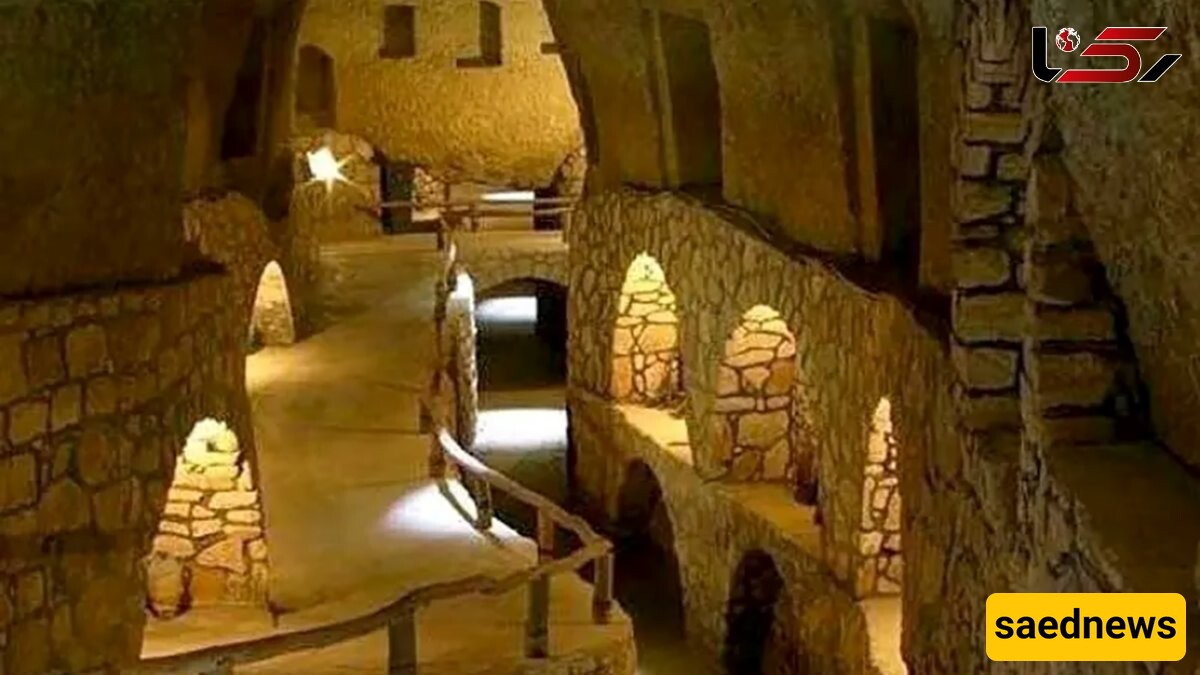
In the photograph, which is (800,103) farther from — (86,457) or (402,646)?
(86,457)

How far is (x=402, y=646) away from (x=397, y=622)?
0.48ft

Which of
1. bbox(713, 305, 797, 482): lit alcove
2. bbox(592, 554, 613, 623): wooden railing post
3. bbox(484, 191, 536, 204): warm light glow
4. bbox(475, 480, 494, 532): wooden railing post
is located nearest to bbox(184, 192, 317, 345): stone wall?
bbox(475, 480, 494, 532): wooden railing post

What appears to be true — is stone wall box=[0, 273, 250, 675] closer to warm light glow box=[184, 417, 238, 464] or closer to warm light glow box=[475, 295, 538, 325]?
warm light glow box=[184, 417, 238, 464]

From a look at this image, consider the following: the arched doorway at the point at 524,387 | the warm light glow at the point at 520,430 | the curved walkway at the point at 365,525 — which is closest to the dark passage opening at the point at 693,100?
the curved walkway at the point at 365,525

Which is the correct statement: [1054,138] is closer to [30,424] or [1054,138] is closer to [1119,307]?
[1119,307]

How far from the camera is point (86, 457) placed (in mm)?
7039

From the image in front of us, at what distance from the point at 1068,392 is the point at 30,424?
3.98 m

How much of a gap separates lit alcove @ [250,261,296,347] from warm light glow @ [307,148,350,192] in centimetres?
590

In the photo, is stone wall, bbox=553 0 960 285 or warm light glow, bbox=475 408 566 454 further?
warm light glow, bbox=475 408 566 454

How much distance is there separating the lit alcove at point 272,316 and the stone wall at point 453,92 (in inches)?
265

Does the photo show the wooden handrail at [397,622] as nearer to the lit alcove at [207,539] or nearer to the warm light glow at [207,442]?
the warm light glow at [207,442]

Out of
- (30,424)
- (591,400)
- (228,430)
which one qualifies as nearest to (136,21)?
(30,424)

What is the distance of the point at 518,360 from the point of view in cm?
2561

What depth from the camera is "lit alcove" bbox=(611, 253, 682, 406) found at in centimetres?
1653
